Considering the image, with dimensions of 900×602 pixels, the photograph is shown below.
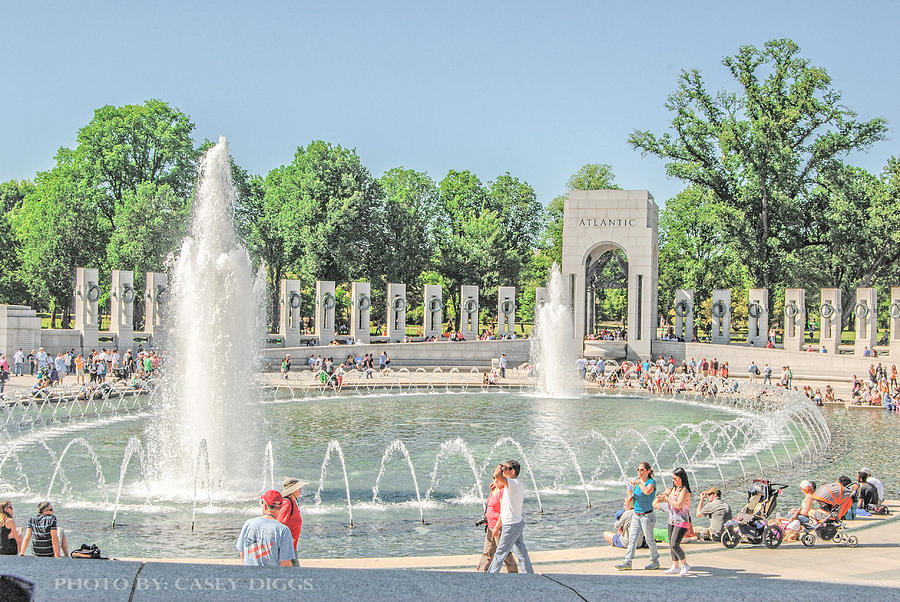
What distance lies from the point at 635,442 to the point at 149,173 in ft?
134

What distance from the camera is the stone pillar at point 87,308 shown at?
120ft

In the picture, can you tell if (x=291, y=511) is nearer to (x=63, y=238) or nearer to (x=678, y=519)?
(x=678, y=519)

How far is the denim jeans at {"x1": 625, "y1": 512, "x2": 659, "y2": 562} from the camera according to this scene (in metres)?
9.79

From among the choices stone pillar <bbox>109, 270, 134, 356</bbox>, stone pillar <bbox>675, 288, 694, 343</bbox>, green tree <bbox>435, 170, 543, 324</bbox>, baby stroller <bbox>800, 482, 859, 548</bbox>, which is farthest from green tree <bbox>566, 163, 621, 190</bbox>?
baby stroller <bbox>800, 482, 859, 548</bbox>

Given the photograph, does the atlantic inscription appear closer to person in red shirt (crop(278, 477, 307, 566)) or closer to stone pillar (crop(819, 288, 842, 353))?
stone pillar (crop(819, 288, 842, 353))

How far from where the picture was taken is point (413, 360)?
4278 centimetres

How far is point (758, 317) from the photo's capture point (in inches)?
1832

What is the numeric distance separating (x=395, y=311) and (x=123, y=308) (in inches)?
551

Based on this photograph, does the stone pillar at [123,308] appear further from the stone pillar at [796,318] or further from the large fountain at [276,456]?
the stone pillar at [796,318]

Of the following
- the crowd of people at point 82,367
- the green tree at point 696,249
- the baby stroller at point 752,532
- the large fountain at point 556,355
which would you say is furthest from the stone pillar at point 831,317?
the baby stroller at point 752,532

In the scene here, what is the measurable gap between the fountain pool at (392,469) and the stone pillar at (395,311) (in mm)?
17181

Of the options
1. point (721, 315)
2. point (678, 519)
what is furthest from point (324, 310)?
point (678, 519)

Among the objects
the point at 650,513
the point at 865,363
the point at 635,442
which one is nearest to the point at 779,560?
the point at 650,513

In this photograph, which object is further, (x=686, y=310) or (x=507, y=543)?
(x=686, y=310)
